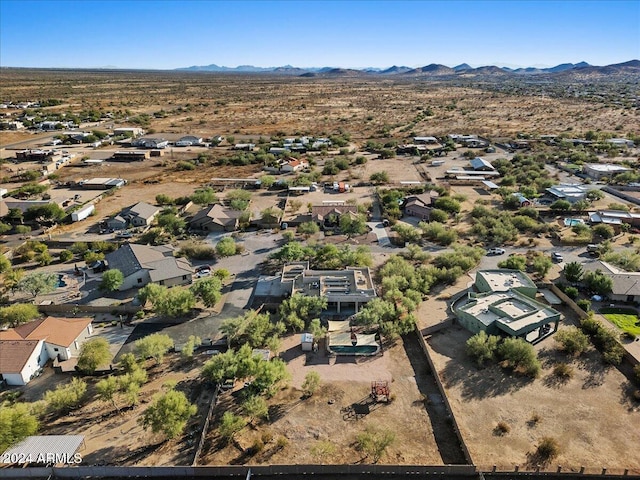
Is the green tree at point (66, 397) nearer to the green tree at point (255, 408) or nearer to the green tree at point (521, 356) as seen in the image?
the green tree at point (255, 408)

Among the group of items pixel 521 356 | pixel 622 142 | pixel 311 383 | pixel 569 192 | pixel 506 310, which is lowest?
pixel 311 383

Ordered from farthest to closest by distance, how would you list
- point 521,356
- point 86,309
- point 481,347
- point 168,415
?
1. point 86,309
2. point 481,347
3. point 521,356
4. point 168,415

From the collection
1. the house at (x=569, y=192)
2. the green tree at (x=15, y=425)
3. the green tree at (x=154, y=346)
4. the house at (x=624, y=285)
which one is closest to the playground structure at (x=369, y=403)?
the green tree at (x=154, y=346)

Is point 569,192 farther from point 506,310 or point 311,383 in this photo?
point 311,383

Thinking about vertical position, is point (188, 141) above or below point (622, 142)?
below

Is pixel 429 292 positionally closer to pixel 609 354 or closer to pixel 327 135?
pixel 609 354

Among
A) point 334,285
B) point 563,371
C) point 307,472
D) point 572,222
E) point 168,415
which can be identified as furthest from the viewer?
point 572,222

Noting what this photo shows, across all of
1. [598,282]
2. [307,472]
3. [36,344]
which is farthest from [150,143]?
[307,472]

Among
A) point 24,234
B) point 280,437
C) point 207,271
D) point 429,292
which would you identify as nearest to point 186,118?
point 24,234

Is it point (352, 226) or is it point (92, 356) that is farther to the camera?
point (352, 226)
